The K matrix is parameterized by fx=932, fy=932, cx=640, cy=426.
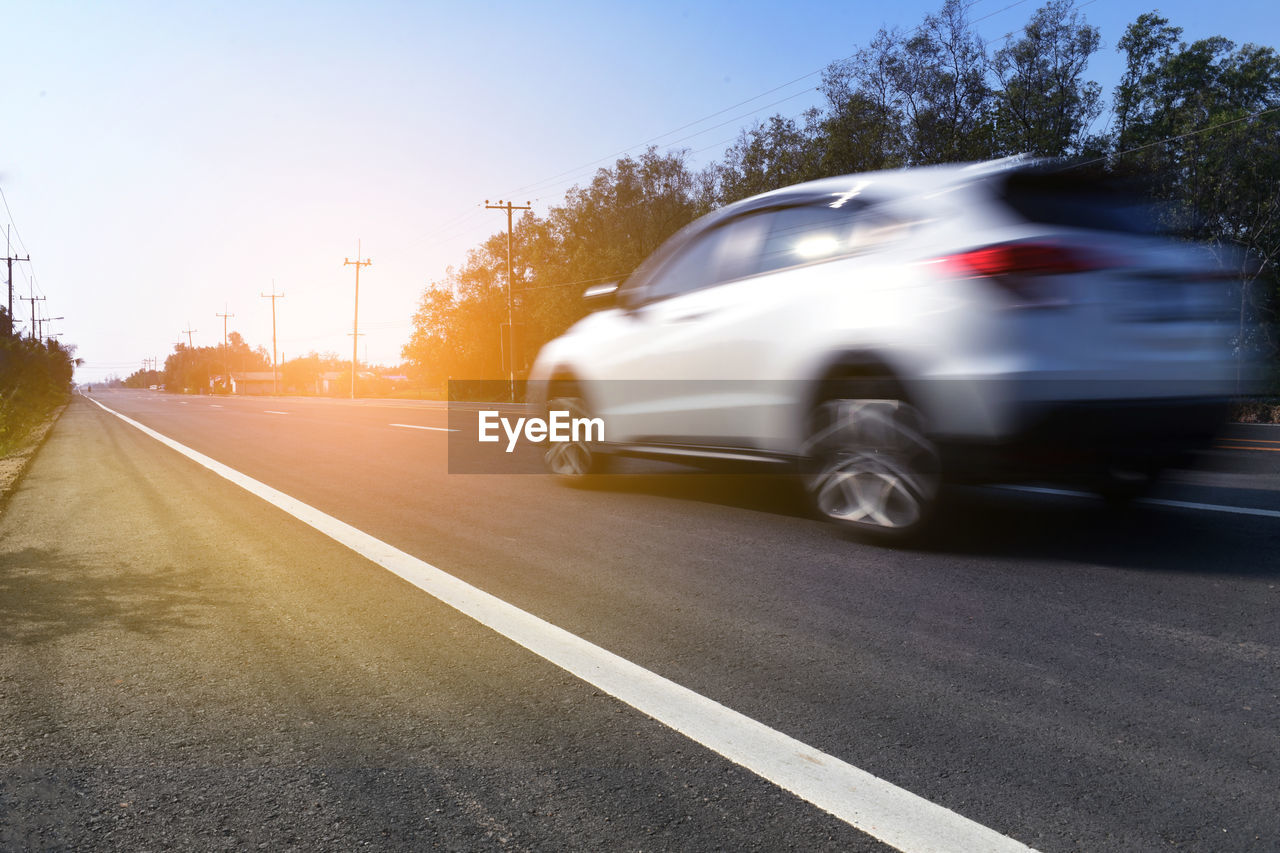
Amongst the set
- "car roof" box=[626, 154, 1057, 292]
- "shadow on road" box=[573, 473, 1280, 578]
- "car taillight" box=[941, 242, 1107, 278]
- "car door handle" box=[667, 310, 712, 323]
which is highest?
"car roof" box=[626, 154, 1057, 292]

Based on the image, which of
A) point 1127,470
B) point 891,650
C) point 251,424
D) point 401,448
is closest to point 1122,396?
point 1127,470

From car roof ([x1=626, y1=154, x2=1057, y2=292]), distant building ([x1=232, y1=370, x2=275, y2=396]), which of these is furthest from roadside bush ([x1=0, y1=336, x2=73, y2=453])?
distant building ([x1=232, y1=370, x2=275, y2=396])

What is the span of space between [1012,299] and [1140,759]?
245cm

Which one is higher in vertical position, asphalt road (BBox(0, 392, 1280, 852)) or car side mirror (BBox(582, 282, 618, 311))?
car side mirror (BBox(582, 282, 618, 311))

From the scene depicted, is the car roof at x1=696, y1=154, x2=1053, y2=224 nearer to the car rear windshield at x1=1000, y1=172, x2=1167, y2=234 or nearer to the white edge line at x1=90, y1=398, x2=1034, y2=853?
the car rear windshield at x1=1000, y1=172, x2=1167, y2=234

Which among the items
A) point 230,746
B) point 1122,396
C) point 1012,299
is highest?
point 1012,299

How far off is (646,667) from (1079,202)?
3298mm

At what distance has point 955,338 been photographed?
14.8 ft

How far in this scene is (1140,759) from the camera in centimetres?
242

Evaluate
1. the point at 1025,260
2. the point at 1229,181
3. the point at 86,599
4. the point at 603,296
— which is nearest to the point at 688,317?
the point at 603,296

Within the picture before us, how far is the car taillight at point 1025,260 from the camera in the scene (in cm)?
434

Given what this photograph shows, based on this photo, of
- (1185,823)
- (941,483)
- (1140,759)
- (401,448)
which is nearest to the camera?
(1185,823)

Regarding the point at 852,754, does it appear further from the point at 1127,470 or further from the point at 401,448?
the point at 401,448

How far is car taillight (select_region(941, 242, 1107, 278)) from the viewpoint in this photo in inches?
171
